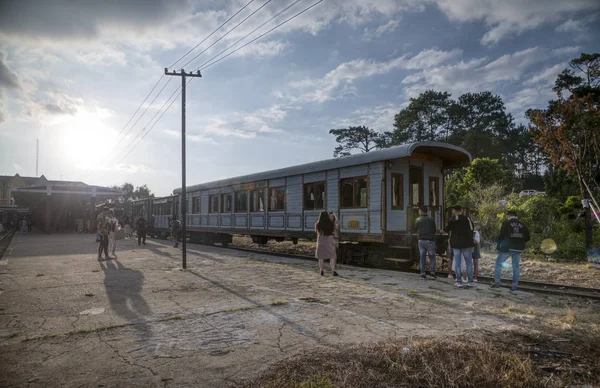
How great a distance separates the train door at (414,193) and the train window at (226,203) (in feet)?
32.4

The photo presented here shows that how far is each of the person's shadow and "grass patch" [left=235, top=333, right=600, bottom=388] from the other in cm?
229

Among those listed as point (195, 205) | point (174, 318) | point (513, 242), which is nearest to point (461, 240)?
point (513, 242)

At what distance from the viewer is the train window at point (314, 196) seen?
12.9m

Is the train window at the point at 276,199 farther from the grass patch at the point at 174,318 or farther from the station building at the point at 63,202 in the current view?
the station building at the point at 63,202

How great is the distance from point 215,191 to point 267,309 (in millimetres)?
14953

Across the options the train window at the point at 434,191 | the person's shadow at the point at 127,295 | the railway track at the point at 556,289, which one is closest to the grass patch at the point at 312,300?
the person's shadow at the point at 127,295

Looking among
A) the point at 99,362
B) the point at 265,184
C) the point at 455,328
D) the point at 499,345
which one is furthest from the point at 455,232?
the point at 265,184

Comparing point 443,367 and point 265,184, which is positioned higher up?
point 265,184

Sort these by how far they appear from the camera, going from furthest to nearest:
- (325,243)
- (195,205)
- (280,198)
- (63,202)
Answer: (63,202)
(195,205)
(280,198)
(325,243)

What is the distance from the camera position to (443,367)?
3.50 meters

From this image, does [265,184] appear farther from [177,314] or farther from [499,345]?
[499,345]

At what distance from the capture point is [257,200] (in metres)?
16.6

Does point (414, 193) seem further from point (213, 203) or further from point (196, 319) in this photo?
point (213, 203)

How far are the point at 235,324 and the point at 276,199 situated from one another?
10.2 m
